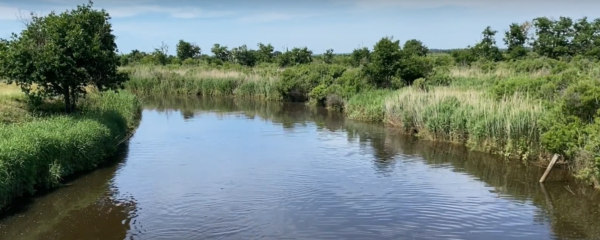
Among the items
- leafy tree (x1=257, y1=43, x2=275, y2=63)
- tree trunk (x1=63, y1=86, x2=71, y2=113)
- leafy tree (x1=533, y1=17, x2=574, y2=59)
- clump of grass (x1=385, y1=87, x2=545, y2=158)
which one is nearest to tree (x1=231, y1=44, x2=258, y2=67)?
leafy tree (x1=257, y1=43, x2=275, y2=63)

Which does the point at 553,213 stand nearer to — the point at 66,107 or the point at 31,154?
the point at 31,154

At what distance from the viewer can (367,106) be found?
86.6 ft

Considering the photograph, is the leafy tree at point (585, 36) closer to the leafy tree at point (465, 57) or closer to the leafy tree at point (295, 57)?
the leafy tree at point (465, 57)

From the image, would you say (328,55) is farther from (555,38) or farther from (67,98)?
(67,98)

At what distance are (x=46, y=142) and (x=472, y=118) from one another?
13.3 meters

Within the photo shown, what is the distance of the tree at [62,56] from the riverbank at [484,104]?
12102 mm

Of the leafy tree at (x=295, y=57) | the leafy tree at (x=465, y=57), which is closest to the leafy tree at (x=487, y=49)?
the leafy tree at (x=465, y=57)

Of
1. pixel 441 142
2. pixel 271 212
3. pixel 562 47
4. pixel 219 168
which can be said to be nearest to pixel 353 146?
pixel 441 142

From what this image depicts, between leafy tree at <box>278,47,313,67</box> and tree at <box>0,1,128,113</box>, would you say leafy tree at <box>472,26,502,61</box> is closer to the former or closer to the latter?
leafy tree at <box>278,47,313,67</box>

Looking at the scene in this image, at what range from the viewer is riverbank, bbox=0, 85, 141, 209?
A: 10898 mm

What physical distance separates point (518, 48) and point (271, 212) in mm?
36616

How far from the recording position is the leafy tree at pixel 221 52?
209 ft

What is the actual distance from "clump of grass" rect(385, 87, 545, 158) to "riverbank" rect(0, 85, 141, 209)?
1154 centimetres

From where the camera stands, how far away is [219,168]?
607 inches
